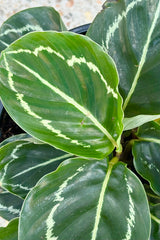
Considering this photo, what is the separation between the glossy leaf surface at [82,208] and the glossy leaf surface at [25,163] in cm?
10

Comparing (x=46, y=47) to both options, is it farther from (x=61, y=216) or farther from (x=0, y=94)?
(x=61, y=216)

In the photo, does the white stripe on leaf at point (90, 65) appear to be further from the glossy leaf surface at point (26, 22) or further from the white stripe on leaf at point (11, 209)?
the white stripe on leaf at point (11, 209)

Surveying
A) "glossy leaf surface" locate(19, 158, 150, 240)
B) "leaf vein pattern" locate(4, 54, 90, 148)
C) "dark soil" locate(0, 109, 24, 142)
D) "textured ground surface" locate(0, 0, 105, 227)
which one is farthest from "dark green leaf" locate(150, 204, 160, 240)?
"textured ground surface" locate(0, 0, 105, 227)

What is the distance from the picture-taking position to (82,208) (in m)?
0.45

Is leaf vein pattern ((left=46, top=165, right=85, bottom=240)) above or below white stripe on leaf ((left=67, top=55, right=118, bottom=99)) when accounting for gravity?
below

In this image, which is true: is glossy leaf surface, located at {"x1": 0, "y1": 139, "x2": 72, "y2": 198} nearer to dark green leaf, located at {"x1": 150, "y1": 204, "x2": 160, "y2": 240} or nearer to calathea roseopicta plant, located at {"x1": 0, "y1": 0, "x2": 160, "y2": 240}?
calathea roseopicta plant, located at {"x1": 0, "y1": 0, "x2": 160, "y2": 240}

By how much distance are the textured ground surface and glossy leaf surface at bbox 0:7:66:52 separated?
38cm

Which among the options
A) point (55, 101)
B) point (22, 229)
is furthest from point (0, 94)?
point (22, 229)

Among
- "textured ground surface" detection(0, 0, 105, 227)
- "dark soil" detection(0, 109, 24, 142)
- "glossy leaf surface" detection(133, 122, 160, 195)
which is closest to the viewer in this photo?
"glossy leaf surface" detection(133, 122, 160, 195)

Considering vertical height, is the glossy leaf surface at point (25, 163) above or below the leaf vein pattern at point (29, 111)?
below

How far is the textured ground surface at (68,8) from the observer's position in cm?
97

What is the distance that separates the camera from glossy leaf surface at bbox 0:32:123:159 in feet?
1.27

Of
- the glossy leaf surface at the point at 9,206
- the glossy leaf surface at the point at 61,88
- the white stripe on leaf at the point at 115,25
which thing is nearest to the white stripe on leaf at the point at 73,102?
the glossy leaf surface at the point at 61,88

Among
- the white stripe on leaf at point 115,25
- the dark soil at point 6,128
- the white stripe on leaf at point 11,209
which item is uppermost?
the white stripe on leaf at point 115,25
